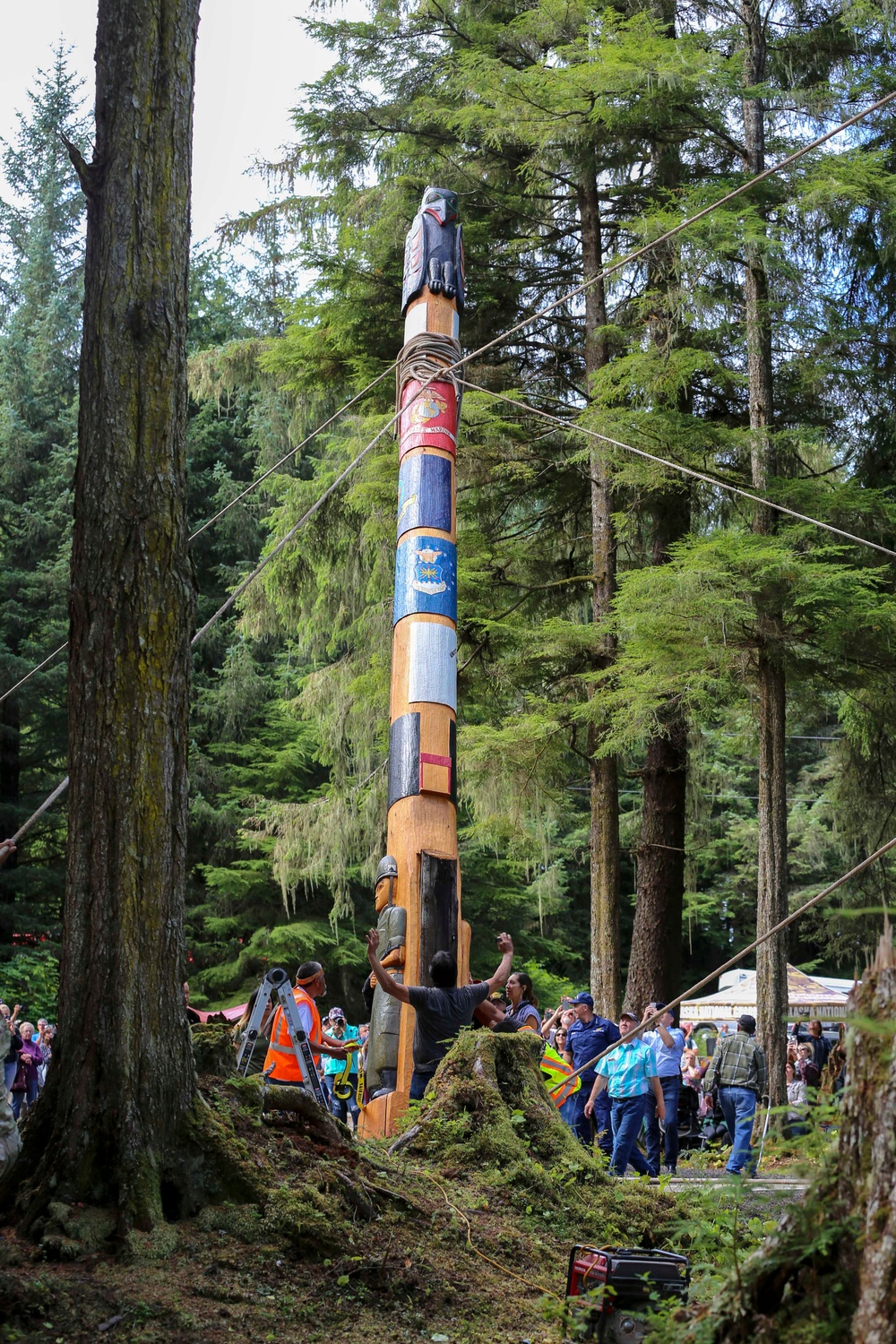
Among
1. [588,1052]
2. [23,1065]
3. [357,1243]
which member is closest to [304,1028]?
[357,1243]

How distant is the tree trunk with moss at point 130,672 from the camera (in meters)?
4.20

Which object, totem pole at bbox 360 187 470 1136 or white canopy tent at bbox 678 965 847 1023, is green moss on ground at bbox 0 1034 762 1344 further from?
white canopy tent at bbox 678 965 847 1023

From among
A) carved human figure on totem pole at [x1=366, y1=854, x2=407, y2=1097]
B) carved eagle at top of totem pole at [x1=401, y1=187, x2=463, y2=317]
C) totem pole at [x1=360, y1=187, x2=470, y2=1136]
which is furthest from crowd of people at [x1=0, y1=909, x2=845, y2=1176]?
carved eagle at top of totem pole at [x1=401, y1=187, x2=463, y2=317]

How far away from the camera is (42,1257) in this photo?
12.4 ft

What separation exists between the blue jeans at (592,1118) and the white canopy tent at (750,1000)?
958cm

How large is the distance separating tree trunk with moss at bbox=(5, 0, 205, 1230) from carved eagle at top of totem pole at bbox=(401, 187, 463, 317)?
6056 mm

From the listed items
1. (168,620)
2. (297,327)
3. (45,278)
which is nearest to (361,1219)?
(168,620)

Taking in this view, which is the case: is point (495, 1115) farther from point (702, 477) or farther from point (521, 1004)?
point (702, 477)

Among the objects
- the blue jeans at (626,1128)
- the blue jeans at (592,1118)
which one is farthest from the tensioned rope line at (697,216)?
the blue jeans at (592,1118)

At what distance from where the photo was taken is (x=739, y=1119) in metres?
9.19

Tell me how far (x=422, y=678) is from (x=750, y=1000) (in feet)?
46.0

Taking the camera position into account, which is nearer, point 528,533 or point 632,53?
point 632,53

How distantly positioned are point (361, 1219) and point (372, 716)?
10.8 metres

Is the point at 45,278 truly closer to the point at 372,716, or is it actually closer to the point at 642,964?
the point at 372,716
